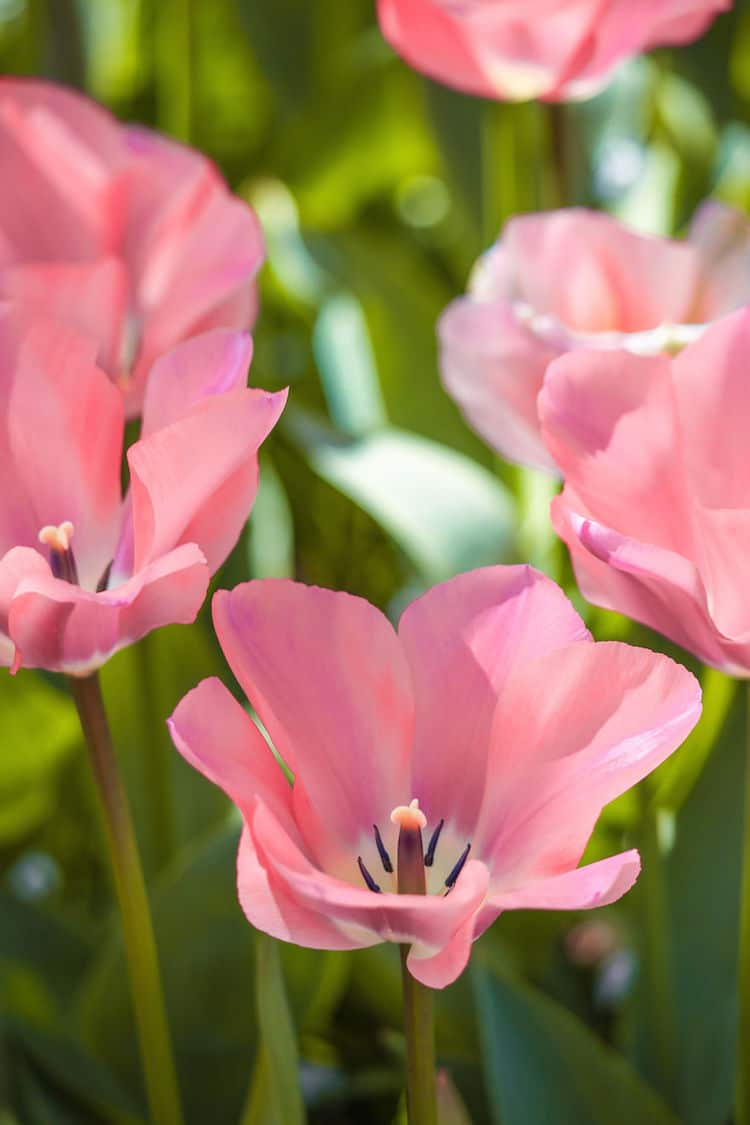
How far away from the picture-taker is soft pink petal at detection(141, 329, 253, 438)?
35cm

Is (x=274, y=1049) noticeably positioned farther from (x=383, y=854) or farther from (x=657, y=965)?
(x=657, y=965)

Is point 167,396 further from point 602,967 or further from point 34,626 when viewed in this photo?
point 602,967

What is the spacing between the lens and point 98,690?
14.1 inches

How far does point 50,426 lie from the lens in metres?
0.37

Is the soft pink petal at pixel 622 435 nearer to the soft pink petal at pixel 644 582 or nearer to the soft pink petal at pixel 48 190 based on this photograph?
the soft pink petal at pixel 644 582

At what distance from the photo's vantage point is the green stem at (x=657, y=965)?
1.77ft

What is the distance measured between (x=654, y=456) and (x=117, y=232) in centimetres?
26

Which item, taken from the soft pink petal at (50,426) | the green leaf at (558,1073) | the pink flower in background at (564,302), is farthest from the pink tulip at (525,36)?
the green leaf at (558,1073)

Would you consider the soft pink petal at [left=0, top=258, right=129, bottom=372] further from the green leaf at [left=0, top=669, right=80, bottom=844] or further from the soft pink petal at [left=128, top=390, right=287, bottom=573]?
the green leaf at [left=0, top=669, right=80, bottom=844]

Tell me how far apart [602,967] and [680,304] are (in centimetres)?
35

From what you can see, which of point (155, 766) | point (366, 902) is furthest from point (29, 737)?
point (366, 902)

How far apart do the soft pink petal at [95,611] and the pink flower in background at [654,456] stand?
0.09m

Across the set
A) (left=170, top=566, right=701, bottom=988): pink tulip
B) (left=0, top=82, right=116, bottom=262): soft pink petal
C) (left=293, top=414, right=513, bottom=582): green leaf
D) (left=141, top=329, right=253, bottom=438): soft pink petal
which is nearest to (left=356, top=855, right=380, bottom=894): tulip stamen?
(left=170, top=566, right=701, bottom=988): pink tulip

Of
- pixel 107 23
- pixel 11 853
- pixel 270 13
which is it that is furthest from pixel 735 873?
pixel 107 23
